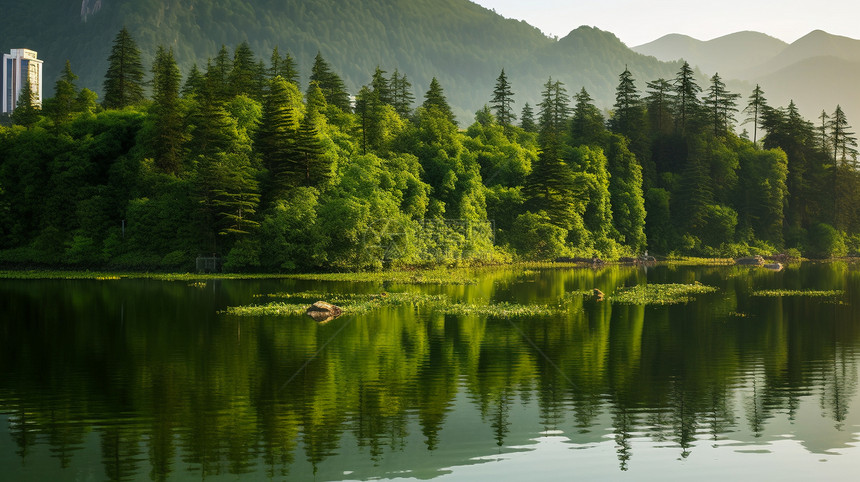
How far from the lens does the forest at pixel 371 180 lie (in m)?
71.8

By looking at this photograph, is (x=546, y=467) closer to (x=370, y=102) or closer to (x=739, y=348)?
(x=739, y=348)

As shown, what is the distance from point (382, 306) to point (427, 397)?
817 inches

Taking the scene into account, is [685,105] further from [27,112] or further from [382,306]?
[382,306]

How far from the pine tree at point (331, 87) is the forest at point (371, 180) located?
243 millimetres

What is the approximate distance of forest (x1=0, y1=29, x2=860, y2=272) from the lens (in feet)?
235

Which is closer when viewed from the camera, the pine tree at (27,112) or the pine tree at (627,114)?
the pine tree at (27,112)

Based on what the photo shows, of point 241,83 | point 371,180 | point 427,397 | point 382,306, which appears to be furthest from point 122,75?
point 427,397

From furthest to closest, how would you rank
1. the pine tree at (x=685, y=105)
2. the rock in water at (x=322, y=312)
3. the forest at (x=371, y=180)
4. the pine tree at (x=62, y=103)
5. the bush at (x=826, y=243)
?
the pine tree at (x=685, y=105), the bush at (x=826, y=243), the pine tree at (x=62, y=103), the forest at (x=371, y=180), the rock in water at (x=322, y=312)

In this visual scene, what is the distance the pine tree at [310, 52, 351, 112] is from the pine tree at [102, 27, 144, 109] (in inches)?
937

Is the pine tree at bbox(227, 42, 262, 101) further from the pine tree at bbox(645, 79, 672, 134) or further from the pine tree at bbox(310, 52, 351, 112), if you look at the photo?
the pine tree at bbox(645, 79, 672, 134)

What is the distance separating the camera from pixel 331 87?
353 ft

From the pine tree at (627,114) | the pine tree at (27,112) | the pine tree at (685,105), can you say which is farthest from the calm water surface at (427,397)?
the pine tree at (685,105)

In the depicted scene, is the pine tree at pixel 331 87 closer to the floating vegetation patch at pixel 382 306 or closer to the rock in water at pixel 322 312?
the floating vegetation patch at pixel 382 306

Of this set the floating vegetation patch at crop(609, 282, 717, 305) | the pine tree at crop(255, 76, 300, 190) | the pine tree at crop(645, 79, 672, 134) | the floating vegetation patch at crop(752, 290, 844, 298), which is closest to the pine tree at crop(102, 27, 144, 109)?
the pine tree at crop(255, 76, 300, 190)
